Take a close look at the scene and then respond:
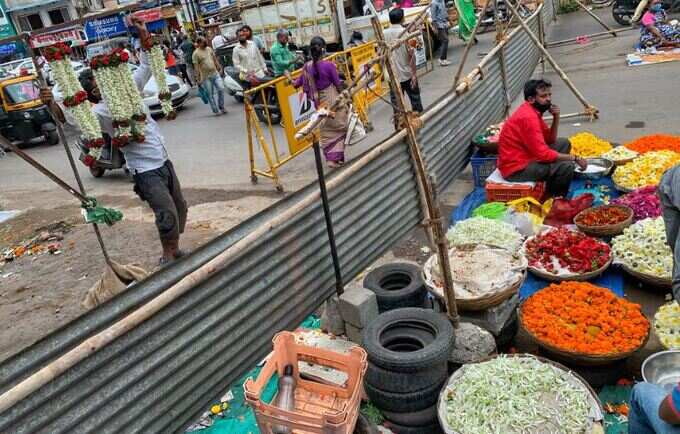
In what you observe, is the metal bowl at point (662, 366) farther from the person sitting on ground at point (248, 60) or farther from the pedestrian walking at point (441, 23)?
the pedestrian walking at point (441, 23)

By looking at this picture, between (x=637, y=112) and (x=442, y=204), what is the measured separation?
4.68 meters

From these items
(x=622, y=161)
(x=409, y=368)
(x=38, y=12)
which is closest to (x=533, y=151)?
(x=622, y=161)

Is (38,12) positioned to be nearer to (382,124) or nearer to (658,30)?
(382,124)

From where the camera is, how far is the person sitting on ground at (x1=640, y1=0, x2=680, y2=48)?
12555mm

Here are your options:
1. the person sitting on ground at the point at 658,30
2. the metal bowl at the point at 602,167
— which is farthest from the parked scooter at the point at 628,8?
the metal bowl at the point at 602,167

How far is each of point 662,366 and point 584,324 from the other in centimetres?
55

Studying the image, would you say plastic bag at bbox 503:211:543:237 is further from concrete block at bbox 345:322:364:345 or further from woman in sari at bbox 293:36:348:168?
woman in sari at bbox 293:36:348:168

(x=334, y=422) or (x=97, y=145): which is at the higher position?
(x=97, y=145)

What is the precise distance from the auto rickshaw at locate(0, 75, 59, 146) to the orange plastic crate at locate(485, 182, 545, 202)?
1470 cm

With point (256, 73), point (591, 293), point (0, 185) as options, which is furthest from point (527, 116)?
point (0, 185)

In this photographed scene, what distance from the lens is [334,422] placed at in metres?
Answer: 2.75

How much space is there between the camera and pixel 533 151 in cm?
612

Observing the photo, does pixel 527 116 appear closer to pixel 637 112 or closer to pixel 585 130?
pixel 585 130

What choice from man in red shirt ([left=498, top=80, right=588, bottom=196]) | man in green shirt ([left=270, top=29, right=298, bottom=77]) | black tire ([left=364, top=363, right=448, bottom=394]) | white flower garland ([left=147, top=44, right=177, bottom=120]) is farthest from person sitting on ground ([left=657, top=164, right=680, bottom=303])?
man in green shirt ([left=270, top=29, right=298, bottom=77])
